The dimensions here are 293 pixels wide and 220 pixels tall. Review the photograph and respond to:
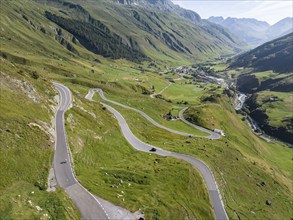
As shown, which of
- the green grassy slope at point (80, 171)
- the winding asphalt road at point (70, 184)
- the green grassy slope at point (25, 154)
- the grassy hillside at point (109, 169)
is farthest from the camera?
the grassy hillside at point (109, 169)

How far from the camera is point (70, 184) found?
61531 mm

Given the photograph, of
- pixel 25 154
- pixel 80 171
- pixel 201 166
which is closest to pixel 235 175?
pixel 201 166

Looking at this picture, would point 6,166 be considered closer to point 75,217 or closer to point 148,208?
point 75,217

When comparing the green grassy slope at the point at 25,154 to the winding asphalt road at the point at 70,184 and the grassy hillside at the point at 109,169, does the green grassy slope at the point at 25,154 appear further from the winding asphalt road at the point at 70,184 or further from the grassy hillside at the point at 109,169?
the winding asphalt road at the point at 70,184

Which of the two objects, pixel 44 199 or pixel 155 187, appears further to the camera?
pixel 155 187

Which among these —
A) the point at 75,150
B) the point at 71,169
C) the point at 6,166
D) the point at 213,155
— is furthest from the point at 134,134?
the point at 6,166

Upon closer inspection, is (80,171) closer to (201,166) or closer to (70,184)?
(70,184)

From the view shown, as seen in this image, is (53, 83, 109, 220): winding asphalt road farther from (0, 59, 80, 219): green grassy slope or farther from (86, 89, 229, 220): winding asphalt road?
(86, 89, 229, 220): winding asphalt road

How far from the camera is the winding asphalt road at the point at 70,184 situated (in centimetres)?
5447

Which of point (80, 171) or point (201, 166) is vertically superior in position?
point (201, 166)

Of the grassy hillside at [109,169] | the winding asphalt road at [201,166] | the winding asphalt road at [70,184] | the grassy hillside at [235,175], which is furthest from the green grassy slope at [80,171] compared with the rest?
the grassy hillside at [235,175]

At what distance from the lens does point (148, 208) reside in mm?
61281

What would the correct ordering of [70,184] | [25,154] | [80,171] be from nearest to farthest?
[70,184] → [25,154] → [80,171]

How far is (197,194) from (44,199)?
41356mm
